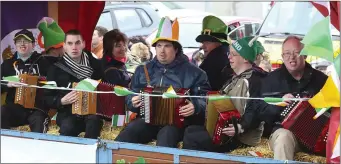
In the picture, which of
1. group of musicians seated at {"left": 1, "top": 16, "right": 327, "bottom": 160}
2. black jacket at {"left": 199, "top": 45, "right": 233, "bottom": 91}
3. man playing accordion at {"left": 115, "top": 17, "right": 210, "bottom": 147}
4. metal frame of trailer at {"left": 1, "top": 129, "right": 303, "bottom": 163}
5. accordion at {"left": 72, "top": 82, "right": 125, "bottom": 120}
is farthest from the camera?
black jacket at {"left": 199, "top": 45, "right": 233, "bottom": 91}

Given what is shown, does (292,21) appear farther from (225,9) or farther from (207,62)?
(225,9)

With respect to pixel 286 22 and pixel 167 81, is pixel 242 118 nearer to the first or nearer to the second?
pixel 167 81

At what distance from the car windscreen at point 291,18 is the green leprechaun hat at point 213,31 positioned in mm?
Answer: 4437

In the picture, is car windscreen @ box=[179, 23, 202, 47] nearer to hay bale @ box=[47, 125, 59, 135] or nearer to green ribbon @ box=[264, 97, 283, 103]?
hay bale @ box=[47, 125, 59, 135]

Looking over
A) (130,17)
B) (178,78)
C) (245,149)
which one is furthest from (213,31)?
(130,17)

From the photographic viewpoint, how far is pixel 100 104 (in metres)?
7.12

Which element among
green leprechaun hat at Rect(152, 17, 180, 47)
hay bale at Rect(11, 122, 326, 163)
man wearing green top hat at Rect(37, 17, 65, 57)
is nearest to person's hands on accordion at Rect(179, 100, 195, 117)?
hay bale at Rect(11, 122, 326, 163)

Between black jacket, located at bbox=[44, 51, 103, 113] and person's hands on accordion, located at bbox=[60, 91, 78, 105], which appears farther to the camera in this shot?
black jacket, located at bbox=[44, 51, 103, 113]

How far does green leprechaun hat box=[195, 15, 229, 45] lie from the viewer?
299 inches

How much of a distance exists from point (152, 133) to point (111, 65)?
1.35 meters

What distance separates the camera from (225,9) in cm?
1866

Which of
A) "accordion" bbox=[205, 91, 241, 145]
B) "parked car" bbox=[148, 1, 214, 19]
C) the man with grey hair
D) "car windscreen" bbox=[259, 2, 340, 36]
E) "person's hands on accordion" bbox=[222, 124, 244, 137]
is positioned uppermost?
"parked car" bbox=[148, 1, 214, 19]

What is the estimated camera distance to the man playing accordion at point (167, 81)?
6.41 metres

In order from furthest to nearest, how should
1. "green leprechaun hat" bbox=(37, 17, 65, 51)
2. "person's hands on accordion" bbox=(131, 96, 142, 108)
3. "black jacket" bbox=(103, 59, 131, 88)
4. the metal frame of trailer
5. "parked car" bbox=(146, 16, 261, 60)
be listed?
1. "parked car" bbox=(146, 16, 261, 60)
2. "green leprechaun hat" bbox=(37, 17, 65, 51)
3. "black jacket" bbox=(103, 59, 131, 88)
4. "person's hands on accordion" bbox=(131, 96, 142, 108)
5. the metal frame of trailer
